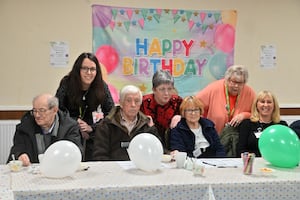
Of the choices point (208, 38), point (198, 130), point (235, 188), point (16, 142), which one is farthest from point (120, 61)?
point (235, 188)

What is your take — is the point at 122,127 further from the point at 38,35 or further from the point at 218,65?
the point at 218,65

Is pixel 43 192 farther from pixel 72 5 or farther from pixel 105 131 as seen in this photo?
pixel 72 5

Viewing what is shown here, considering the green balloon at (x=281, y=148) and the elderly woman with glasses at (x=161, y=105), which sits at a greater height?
the elderly woman with glasses at (x=161, y=105)

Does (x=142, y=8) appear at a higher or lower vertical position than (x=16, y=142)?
higher

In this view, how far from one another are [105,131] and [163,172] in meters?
0.81

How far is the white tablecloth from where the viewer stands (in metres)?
1.93

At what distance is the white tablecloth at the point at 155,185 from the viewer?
6.34ft

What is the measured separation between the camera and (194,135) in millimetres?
3170

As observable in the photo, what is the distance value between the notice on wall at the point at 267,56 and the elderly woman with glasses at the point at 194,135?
1.99 meters

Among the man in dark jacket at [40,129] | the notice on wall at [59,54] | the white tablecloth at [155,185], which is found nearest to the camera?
the white tablecloth at [155,185]

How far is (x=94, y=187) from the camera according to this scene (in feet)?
6.41

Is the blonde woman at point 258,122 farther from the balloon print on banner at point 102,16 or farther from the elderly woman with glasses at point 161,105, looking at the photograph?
the balloon print on banner at point 102,16

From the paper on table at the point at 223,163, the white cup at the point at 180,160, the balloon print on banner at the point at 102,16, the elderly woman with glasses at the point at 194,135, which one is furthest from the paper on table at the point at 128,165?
the balloon print on banner at the point at 102,16

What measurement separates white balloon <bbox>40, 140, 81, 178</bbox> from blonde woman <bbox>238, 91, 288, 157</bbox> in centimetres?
162
